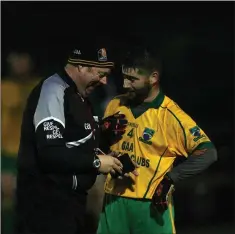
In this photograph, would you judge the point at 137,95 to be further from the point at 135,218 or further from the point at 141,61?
the point at 135,218

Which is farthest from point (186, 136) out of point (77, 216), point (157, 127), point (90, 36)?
point (90, 36)

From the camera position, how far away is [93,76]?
459cm

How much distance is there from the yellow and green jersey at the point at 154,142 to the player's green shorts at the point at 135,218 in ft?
0.19

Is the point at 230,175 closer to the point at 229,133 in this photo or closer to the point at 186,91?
the point at 229,133

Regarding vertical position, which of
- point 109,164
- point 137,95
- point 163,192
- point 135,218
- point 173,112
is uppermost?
point 137,95

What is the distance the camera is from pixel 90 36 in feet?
27.9

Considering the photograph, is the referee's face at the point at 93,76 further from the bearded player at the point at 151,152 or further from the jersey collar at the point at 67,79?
the bearded player at the point at 151,152

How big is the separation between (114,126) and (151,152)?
0.28 meters

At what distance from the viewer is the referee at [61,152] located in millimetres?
4348

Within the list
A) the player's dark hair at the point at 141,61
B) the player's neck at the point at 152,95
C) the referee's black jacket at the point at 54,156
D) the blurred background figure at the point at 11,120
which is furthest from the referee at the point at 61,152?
the blurred background figure at the point at 11,120

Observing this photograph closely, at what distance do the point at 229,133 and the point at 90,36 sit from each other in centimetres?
179

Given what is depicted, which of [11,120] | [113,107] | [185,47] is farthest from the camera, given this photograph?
[185,47]

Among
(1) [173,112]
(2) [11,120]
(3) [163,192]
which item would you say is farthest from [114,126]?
(2) [11,120]

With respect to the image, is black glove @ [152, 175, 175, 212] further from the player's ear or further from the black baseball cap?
the black baseball cap
